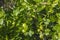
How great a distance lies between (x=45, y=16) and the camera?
7.36 feet

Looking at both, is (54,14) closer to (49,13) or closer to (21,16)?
(49,13)

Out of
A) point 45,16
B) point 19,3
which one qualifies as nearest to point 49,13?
point 45,16

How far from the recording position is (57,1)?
87.0 inches

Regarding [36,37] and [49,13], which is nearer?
[49,13]

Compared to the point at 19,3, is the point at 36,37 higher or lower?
lower

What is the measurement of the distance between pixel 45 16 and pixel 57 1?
7.8 inches

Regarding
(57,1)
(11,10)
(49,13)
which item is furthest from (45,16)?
(11,10)

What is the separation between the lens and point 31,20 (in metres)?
2.25

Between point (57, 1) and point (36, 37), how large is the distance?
483 mm

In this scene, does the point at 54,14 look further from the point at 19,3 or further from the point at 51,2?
the point at 19,3

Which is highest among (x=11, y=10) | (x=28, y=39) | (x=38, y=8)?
(x=11, y=10)

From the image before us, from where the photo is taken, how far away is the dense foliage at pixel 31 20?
2209 millimetres

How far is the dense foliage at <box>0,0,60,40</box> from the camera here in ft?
7.25

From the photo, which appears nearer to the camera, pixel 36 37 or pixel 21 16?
pixel 21 16
